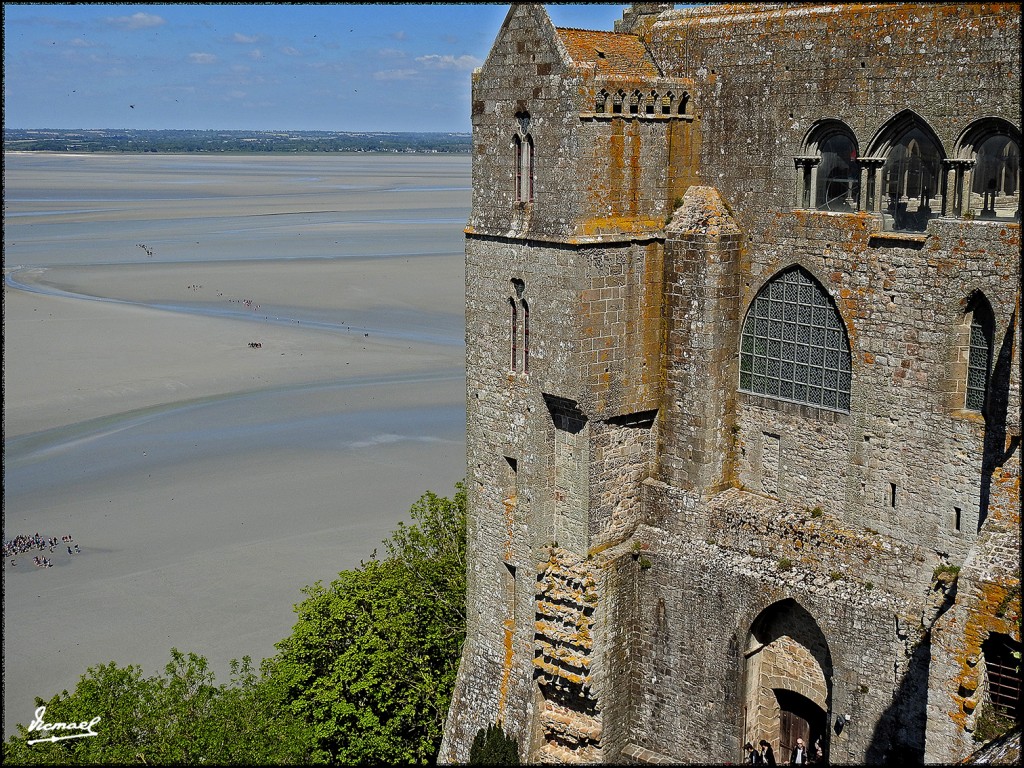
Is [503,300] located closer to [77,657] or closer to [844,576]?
[844,576]

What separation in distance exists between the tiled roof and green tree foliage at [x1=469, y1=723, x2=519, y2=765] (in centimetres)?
1164

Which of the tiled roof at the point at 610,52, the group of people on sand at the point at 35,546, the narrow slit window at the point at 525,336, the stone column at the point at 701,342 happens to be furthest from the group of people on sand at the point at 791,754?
the group of people on sand at the point at 35,546

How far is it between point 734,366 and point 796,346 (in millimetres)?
1254

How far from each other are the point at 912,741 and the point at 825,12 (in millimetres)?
11074

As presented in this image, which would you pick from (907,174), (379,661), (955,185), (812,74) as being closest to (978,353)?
(955,185)

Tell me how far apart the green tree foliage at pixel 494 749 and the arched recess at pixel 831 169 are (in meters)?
10.6

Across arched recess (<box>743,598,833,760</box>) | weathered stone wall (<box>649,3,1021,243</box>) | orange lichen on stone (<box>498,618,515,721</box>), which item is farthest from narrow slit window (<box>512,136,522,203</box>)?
arched recess (<box>743,598,833,760</box>)

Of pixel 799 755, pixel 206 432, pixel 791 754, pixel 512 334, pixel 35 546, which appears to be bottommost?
pixel 35 546

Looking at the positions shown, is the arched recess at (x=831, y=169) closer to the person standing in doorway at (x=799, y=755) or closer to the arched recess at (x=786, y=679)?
the arched recess at (x=786, y=679)

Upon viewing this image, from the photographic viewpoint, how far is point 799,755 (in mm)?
19922

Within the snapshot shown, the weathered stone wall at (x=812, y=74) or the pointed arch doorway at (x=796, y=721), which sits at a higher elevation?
the weathered stone wall at (x=812, y=74)

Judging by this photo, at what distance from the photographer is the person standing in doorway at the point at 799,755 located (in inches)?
781

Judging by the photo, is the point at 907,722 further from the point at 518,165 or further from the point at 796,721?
the point at 518,165

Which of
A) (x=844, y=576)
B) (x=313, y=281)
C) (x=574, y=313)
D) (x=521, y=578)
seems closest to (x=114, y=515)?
(x=521, y=578)
